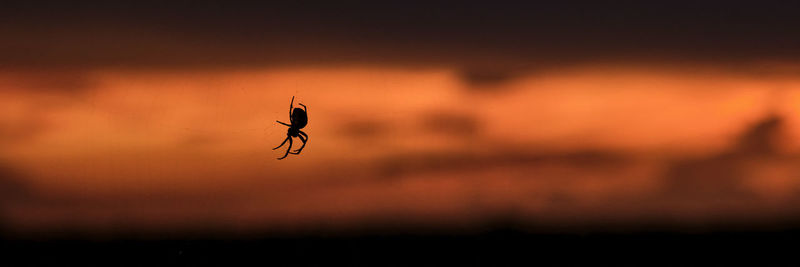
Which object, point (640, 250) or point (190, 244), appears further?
point (640, 250)

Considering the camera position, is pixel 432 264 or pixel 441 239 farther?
pixel 432 264

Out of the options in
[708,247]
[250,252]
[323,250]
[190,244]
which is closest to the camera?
[190,244]

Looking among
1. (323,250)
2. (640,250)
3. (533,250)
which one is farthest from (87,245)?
(640,250)

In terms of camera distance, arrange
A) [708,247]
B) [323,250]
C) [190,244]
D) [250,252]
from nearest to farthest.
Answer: [190,244] < [250,252] < [708,247] < [323,250]

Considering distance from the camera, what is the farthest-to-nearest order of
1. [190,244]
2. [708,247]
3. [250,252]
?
[708,247] < [250,252] < [190,244]

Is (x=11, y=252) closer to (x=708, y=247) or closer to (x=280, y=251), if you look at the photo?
(x=280, y=251)

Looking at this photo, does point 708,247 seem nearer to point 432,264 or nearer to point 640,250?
point 640,250

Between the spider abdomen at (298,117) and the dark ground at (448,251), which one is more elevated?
the spider abdomen at (298,117)

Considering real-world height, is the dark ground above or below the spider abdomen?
below

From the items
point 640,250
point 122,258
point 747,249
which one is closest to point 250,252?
A: point 122,258
